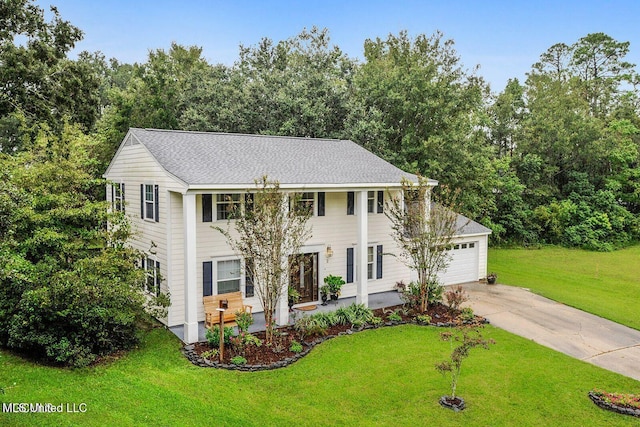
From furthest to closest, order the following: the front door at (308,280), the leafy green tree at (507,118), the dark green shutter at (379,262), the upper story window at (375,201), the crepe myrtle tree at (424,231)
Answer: the leafy green tree at (507,118), the dark green shutter at (379,262), the upper story window at (375,201), the front door at (308,280), the crepe myrtle tree at (424,231)

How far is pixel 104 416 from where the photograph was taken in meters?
7.43

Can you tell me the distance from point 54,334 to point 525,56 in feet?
127

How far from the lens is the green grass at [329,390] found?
25.3 ft

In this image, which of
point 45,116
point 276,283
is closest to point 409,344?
point 276,283

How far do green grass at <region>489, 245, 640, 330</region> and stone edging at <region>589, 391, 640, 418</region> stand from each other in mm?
6033

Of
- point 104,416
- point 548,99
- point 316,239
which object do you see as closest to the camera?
point 104,416

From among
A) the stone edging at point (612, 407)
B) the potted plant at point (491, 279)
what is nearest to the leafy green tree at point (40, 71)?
the potted plant at point (491, 279)

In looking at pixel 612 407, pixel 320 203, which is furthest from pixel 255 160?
pixel 612 407

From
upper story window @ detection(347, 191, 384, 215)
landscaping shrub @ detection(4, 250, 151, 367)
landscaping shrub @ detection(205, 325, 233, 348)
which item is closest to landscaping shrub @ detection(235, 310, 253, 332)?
landscaping shrub @ detection(205, 325, 233, 348)

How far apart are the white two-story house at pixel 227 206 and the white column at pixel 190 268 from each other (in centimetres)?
3

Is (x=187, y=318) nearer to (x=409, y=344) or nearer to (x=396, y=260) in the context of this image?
(x=409, y=344)

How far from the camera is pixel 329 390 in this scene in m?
8.88

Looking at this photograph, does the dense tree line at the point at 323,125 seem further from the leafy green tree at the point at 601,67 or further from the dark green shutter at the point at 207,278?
the dark green shutter at the point at 207,278

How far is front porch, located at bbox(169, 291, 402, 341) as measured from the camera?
40.1 ft
